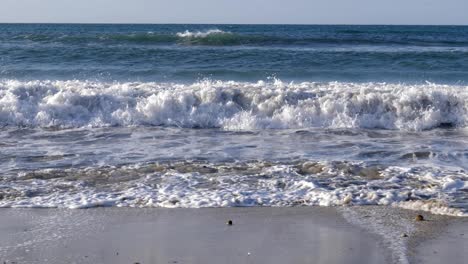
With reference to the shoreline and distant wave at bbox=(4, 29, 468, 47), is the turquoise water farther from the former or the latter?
the shoreline

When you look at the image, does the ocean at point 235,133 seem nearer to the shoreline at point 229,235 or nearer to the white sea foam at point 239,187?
the white sea foam at point 239,187

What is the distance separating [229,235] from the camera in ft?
17.1

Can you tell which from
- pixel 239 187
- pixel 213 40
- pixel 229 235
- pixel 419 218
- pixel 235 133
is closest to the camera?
pixel 229 235

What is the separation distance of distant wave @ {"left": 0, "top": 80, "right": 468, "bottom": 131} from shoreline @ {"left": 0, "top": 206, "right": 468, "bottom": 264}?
530cm

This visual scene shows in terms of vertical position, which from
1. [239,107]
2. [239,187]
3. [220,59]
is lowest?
[220,59]

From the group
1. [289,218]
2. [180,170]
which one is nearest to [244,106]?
[180,170]

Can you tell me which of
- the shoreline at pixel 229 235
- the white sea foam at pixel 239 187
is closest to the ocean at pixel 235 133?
the white sea foam at pixel 239 187

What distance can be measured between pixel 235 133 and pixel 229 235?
5.23m

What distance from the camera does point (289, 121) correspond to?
11328mm

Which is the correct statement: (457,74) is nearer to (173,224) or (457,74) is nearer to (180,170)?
(180,170)

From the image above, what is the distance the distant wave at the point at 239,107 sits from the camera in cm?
1132

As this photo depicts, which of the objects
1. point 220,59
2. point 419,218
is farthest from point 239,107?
point 220,59

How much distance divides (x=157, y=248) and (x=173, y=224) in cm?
65

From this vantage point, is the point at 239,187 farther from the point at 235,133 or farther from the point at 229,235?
the point at 235,133
